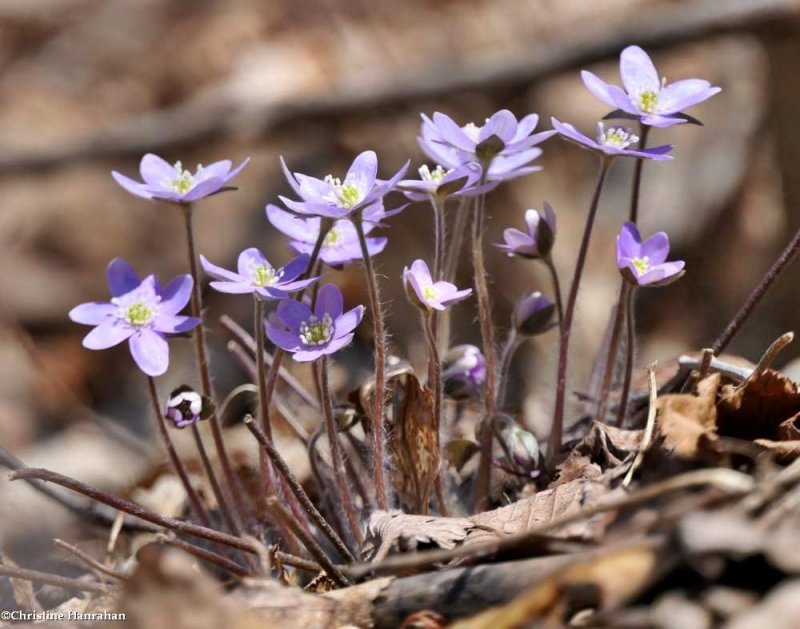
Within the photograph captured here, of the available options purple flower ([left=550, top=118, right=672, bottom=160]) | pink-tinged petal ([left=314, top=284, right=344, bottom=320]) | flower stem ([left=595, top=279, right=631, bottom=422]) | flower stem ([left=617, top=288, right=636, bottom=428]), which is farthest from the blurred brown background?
pink-tinged petal ([left=314, top=284, right=344, bottom=320])

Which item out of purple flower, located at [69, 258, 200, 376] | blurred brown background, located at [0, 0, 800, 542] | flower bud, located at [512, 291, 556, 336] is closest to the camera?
purple flower, located at [69, 258, 200, 376]

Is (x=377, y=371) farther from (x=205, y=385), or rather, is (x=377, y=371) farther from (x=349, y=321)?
(x=205, y=385)

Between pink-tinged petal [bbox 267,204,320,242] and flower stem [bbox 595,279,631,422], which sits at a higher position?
pink-tinged petal [bbox 267,204,320,242]

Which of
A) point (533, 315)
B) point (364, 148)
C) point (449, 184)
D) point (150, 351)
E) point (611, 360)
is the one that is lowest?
point (364, 148)

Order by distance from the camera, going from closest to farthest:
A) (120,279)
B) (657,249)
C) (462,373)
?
(657,249) < (120,279) < (462,373)

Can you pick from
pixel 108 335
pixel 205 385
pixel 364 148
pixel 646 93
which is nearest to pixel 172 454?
pixel 205 385

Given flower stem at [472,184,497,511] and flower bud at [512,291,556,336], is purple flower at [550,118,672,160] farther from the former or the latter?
flower bud at [512,291,556,336]

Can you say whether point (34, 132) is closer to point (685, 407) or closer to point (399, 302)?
point (399, 302)
